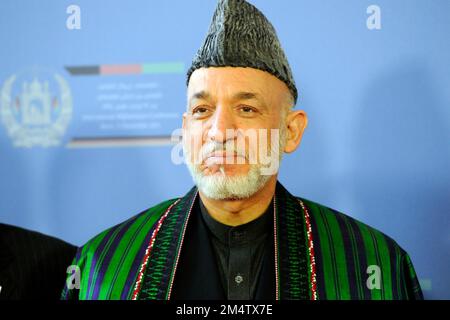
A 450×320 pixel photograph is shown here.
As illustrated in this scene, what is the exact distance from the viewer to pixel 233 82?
1.96 meters

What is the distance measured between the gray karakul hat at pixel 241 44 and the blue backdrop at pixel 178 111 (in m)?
0.34

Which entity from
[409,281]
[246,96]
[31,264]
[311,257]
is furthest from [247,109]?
[31,264]

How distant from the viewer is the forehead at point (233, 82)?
1955 millimetres

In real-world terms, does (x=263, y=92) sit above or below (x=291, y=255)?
above

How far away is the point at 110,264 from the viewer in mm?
2092

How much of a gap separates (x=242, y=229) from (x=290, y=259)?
18cm

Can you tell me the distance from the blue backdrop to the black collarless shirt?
377 mm

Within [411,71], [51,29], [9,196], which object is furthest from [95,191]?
[411,71]

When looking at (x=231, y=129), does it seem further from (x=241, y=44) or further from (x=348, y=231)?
(x=348, y=231)

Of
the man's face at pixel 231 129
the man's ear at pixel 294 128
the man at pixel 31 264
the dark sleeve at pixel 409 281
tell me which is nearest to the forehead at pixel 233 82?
the man's face at pixel 231 129

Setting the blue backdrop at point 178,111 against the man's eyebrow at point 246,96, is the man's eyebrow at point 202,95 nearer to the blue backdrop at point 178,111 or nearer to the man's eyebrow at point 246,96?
the man's eyebrow at point 246,96

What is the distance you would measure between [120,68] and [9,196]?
26.5 inches
